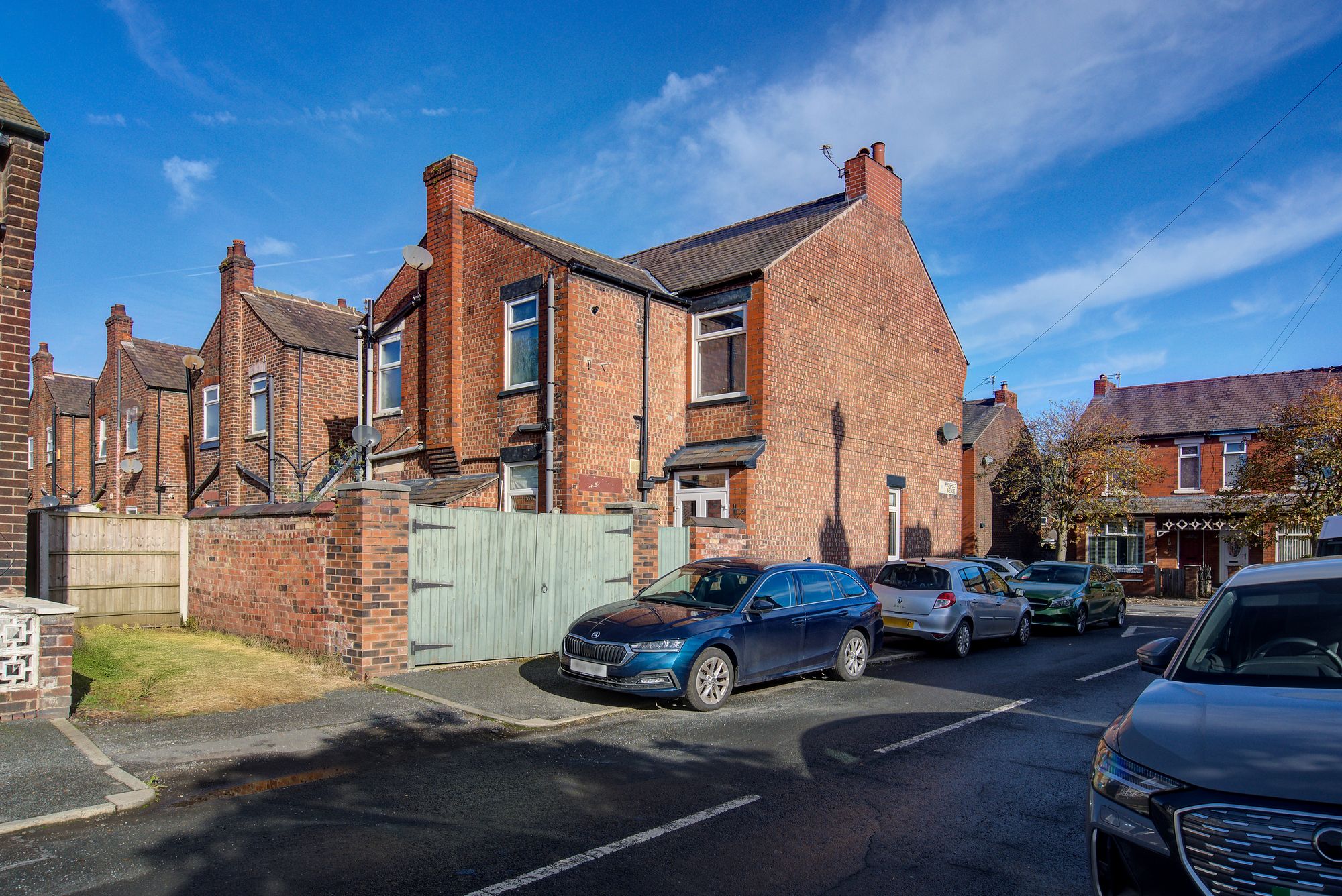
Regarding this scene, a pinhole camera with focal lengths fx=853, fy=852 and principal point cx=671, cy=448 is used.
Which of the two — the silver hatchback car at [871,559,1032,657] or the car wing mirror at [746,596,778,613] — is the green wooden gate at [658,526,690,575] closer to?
the silver hatchback car at [871,559,1032,657]

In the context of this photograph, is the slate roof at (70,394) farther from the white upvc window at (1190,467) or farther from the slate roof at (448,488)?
the white upvc window at (1190,467)

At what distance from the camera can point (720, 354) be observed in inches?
683

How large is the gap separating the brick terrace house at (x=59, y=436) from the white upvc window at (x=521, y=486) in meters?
21.2

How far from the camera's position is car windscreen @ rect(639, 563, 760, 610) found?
952cm

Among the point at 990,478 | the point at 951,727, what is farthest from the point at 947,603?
the point at 990,478

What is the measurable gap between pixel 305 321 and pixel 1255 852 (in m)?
24.0

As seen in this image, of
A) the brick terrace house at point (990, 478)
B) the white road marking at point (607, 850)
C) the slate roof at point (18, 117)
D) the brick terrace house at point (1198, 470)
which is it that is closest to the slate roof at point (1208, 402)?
the brick terrace house at point (1198, 470)

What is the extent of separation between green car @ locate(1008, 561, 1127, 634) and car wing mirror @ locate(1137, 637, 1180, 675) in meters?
11.0

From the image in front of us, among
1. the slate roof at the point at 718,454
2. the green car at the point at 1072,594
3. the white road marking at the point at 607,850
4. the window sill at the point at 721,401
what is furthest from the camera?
the green car at the point at 1072,594

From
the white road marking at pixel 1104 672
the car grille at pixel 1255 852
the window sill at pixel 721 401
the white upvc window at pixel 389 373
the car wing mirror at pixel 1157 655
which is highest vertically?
the white upvc window at pixel 389 373

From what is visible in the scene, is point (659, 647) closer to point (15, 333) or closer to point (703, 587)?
point (703, 587)

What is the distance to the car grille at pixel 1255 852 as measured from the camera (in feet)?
9.44

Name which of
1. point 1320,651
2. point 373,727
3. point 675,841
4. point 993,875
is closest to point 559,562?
point 373,727

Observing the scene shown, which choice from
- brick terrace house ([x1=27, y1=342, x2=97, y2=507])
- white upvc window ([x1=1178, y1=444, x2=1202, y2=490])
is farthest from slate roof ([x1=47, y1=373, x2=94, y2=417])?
white upvc window ([x1=1178, y1=444, x2=1202, y2=490])
